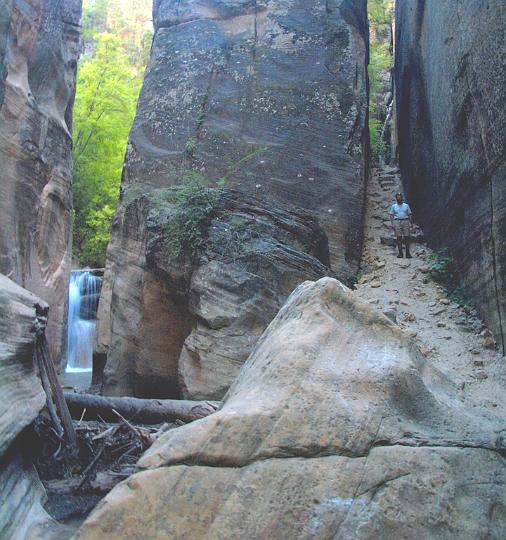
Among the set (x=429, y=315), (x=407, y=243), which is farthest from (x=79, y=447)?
(x=407, y=243)

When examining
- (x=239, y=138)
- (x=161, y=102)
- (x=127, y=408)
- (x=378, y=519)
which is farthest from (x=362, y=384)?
(x=161, y=102)

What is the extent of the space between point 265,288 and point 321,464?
617 cm

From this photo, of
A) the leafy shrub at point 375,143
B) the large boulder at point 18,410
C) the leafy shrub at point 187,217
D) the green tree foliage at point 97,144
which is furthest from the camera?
the green tree foliage at point 97,144

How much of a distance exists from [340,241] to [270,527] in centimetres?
967

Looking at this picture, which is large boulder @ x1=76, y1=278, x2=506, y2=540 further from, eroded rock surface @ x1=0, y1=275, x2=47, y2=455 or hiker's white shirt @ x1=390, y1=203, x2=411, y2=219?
hiker's white shirt @ x1=390, y1=203, x2=411, y2=219

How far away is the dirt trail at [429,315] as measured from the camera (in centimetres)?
714

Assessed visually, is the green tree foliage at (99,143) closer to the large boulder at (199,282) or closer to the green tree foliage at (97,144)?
the green tree foliage at (97,144)

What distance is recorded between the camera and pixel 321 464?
2.82 meters

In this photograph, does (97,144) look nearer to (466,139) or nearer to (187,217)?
(187,217)

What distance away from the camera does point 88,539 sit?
2639 millimetres

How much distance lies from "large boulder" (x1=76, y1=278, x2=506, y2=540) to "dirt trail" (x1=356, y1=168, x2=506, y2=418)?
993 mm

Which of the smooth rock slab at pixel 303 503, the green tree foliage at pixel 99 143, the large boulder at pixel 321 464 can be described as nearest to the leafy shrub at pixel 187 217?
the large boulder at pixel 321 464

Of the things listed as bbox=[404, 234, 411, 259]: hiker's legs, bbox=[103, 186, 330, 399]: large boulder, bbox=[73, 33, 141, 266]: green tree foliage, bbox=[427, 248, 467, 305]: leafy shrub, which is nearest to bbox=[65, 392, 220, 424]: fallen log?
bbox=[103, 186, 330, 399]: large boulder

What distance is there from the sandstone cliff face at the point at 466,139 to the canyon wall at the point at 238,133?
62.0 inches
